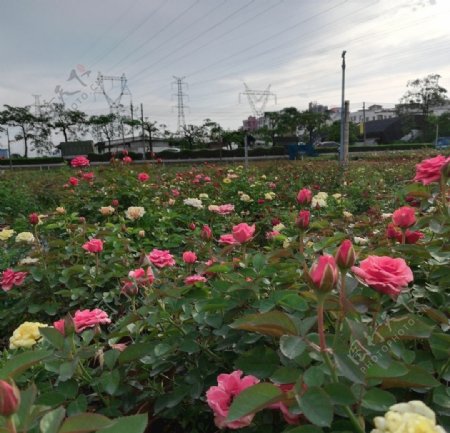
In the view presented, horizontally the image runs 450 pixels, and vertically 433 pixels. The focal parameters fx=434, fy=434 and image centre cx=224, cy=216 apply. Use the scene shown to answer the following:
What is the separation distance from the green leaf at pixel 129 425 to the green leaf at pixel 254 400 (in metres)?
0.11

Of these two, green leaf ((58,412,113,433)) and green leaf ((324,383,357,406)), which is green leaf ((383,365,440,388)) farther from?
green leaf ((58,412,113,433))

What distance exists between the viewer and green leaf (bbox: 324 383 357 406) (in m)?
0.57

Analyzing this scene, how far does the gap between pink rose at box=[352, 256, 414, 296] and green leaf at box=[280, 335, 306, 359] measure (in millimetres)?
162

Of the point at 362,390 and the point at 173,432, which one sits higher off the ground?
the point at 362,390

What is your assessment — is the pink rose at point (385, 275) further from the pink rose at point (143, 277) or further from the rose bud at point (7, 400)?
the pink rose at point (143, 277)

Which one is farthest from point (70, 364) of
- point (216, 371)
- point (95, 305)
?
point (95, 305)

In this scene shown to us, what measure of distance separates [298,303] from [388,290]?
17cm

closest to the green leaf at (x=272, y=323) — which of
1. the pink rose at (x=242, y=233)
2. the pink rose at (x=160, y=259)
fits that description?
the pink rose at (x=242, y=233)

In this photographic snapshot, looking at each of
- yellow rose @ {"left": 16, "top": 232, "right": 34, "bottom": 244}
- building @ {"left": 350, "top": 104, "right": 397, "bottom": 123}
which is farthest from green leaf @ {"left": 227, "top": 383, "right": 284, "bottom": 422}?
building @ {"left": 350, "top": 104, "right": 397, "bottom": 123}

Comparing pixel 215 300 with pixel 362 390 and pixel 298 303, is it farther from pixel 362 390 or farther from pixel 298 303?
pixel 362 390

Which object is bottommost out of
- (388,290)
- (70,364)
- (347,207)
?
(347,207)

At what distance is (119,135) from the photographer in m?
41.3

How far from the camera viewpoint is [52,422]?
1.82 ft

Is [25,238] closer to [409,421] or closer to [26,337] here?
[26,337]
